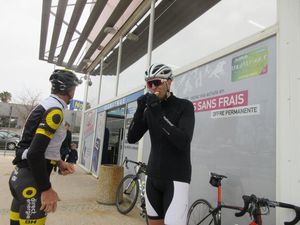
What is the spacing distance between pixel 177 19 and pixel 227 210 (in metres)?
4.07

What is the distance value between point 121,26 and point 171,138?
23.0ft

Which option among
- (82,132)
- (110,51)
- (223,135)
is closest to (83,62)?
(110,51)

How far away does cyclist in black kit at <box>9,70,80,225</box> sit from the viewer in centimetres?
190

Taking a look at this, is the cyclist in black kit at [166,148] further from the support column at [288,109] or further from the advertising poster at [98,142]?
the advertising poster at [98,142]

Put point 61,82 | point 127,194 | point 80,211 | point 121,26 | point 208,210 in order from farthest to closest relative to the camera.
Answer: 1. point 121,26
2. point 127,194
3. point 80,211
4. point 208,210
5. point 61,82

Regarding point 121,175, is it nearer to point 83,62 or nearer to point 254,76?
point 254,76

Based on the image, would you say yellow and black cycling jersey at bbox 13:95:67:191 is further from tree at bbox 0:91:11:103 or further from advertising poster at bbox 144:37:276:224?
tree at bbox 0:91:11:103

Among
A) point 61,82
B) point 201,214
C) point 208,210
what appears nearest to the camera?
point 61,82

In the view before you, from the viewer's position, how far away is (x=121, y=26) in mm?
8391

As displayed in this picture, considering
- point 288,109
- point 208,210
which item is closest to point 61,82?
point 288,109

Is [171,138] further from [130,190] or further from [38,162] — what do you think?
[130,190]

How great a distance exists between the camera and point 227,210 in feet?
11.6

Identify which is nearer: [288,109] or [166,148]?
[166,148]

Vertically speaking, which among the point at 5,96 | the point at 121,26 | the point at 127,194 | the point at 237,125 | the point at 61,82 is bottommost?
the point at 127,194
